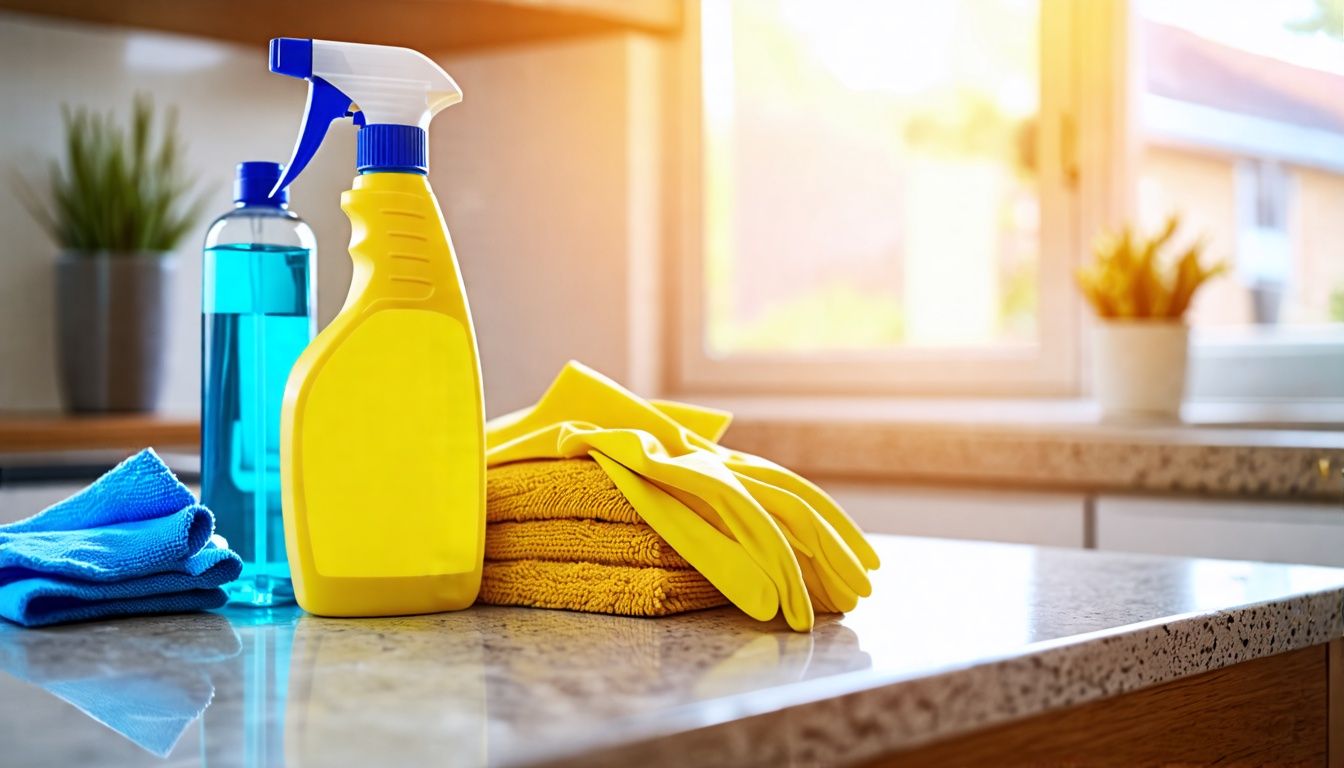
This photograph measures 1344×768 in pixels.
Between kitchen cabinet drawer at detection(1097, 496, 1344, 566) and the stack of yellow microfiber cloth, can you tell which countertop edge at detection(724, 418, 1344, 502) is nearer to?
kitchen cabinet drawer at detection(1097, 496, 1344, 566)

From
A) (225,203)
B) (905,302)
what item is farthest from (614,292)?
(225,203)

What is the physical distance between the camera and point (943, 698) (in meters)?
0.52

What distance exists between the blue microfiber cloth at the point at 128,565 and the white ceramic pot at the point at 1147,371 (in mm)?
1354

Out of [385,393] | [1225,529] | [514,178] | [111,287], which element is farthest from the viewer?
[514,178]

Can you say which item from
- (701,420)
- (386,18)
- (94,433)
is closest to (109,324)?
(94,433)

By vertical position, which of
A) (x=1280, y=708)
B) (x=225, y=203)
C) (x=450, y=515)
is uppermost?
(x=225, y=203)

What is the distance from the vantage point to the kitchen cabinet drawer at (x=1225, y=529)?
146cm

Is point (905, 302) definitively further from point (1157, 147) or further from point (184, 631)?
point (184, 631)

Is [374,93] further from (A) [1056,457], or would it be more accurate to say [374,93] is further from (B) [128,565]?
(A) [1056,457]

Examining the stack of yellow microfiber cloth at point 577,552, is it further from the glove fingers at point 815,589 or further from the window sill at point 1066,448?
the window sill at point 1066,448

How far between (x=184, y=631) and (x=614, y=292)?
1976 millimetres

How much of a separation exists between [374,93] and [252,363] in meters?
0.15

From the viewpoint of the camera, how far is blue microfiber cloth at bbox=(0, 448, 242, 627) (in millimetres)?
635

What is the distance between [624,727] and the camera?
1.43ft
